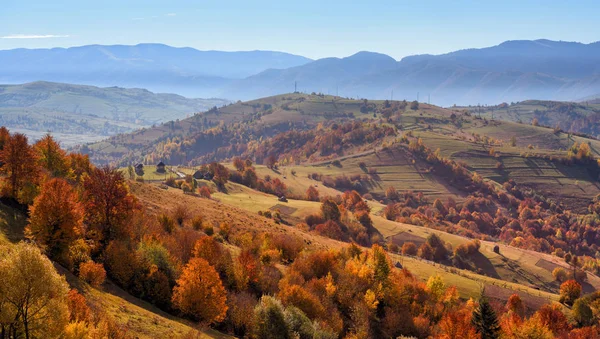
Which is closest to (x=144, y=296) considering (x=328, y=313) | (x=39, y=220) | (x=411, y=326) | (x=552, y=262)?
(x=39, y=220)


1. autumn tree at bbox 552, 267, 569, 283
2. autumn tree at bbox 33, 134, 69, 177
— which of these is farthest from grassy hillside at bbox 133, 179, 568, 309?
autumn tree at bbox 33, 134, 69, 177

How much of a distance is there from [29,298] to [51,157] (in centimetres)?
5659

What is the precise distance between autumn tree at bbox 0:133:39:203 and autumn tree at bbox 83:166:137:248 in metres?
6.67

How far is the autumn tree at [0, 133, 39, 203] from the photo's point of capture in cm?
5178

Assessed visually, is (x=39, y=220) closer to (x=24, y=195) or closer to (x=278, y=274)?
(x=24, y=195)

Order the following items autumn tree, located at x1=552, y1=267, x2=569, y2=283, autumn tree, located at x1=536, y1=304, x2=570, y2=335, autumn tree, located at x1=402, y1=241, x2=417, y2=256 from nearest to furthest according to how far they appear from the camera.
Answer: autumn tree, located at x1=536, y1=304, x2=570, y2=335 < autumn tree, located at x1=552, y1=267, x2=569, y2=283 < autumn tree, located at x1=402, y1=241, x2=417, y2=256

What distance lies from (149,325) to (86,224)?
80.8ft

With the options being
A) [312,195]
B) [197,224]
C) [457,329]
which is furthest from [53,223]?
[312,195]

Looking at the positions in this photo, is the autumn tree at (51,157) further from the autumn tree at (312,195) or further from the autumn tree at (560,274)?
the autumn tree at (560,274)

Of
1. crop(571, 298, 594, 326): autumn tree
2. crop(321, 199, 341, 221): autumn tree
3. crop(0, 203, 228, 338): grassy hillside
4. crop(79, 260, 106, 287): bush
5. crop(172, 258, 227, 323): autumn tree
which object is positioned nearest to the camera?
crop(0, 203, 228, 338): grassy hillside

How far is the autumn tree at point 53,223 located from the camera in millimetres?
42969

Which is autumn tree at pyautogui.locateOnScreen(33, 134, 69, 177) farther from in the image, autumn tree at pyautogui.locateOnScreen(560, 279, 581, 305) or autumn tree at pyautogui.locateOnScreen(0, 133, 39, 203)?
autumn tree at pyautogui.locateOnScreen(560, 279, 581, 305)

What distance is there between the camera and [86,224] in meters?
55.1

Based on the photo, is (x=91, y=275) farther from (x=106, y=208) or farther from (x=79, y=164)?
(x=79, y=164)
